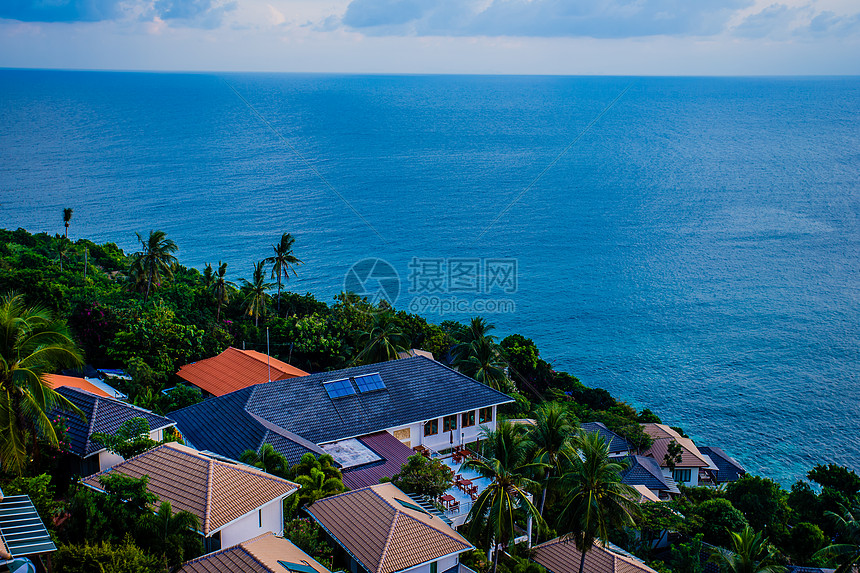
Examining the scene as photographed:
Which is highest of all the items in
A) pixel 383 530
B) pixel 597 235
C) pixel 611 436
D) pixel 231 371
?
pixel 597 235

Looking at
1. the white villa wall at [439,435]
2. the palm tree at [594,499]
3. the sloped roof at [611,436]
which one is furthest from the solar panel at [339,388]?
the sloped roof at [611,436]

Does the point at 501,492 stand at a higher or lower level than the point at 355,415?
higher

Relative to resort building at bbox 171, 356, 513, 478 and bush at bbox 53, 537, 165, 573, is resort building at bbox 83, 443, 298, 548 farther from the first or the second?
resort building at bbox 171, 356, 513, 478

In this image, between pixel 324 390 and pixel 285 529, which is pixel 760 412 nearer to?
pixel 324 390

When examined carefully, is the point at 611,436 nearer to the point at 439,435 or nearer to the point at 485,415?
the point at 485,415

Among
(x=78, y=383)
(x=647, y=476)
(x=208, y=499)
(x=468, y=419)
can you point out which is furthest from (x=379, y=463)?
(x=647, y=476)

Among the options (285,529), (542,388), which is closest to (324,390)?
(285,529)
